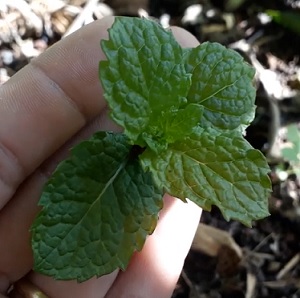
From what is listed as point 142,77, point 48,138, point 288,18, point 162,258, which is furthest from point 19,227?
point 288,18

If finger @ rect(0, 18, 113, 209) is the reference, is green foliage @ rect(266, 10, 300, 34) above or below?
below

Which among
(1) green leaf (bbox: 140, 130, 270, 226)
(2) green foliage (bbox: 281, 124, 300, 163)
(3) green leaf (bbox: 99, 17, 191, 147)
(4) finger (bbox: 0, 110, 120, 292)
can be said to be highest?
(3) green leaf (bbox: 99, 17, 191, 147)

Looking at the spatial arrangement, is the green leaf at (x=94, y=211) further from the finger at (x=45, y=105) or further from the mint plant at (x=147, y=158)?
the finger at (x=45, y=105)

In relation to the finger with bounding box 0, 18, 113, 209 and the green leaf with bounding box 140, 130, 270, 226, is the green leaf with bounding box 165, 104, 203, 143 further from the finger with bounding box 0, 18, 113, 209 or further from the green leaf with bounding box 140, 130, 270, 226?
the finger with bounding box 0, 18, 113, 209

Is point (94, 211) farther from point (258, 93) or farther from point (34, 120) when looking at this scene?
point (258, 93)

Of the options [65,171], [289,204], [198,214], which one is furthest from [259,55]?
[65,171]

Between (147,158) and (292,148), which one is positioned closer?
(147,158)

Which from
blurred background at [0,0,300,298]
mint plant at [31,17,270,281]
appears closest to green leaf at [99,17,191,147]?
mint plant at [31,17,270,281]
